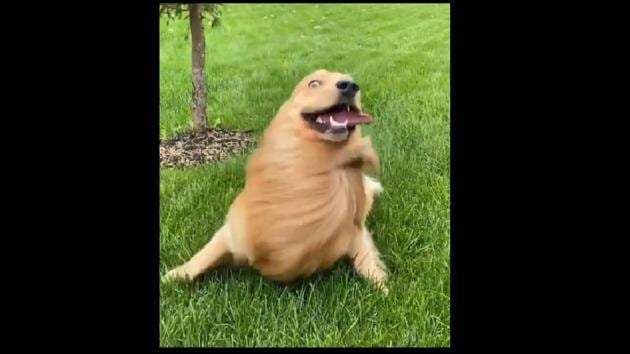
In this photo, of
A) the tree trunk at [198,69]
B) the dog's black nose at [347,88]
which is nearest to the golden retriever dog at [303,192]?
the dog's black nose at [347,88]

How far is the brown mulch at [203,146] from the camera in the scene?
93.3 inches

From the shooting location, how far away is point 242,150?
7.87 ft

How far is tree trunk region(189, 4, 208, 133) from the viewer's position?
2381 mm

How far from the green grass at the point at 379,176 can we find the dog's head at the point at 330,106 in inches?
4.2

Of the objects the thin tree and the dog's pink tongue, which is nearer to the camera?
the dog's pink tongue

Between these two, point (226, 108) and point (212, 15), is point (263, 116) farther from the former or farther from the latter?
point (212, 15)

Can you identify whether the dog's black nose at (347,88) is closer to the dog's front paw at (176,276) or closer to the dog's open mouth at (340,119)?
the dog's open mouth at (340,119)

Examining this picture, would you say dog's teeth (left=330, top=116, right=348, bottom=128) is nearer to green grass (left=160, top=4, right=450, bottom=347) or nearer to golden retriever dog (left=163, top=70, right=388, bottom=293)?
golden retriever dog (left=163, top=70, right=388, bottom=293)

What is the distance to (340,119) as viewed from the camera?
224 cm

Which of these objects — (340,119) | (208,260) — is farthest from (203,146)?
(340,119)

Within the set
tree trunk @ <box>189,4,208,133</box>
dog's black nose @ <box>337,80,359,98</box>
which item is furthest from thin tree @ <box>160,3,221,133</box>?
dog's black nose @ <box>337,80,359,98</box>

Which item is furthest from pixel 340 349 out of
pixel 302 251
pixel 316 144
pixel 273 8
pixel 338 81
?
pixel 273 8

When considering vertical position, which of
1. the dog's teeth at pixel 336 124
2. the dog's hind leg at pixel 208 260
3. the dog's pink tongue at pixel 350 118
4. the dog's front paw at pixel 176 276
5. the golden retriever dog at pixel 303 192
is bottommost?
the dog's front paw at pixel 176 276

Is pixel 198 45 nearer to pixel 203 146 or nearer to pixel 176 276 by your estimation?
pixel 203 146
